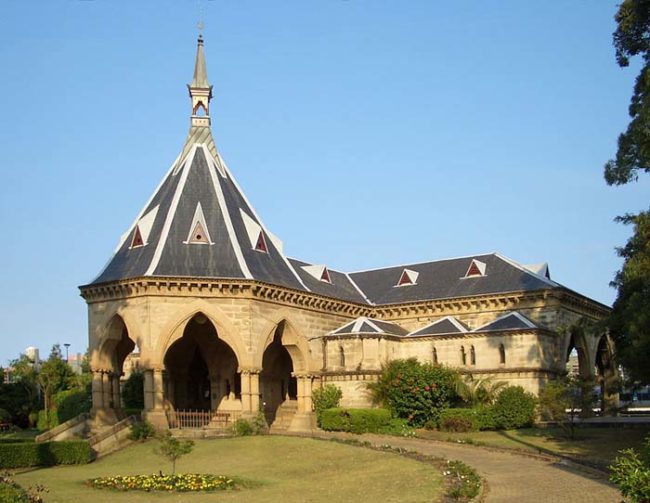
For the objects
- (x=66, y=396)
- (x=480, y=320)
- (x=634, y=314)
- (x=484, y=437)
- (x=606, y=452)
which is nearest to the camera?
(x=634, y=314)

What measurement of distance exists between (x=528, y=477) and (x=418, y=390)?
1669 cm

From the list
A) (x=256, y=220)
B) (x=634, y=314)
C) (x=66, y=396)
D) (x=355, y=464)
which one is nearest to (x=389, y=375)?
(x=256, y=220)

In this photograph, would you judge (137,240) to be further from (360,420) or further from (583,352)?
(583,352)

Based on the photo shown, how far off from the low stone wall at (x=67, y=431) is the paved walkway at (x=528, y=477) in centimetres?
1579

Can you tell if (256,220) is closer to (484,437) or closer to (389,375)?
(389,375)

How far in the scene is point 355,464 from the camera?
2770cm

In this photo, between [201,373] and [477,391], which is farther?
[201,373]

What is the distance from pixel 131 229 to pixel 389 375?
15416mm

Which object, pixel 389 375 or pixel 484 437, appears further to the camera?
pixel 389 375

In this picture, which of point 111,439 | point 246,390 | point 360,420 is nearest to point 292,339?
point 246,390

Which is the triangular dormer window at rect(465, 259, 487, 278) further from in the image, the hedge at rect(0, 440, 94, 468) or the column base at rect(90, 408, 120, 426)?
the hedge at rect(0, 440, 94, 468)

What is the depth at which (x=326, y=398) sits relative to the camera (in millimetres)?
43281

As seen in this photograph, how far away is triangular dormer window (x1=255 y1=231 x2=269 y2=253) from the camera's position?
145 ft

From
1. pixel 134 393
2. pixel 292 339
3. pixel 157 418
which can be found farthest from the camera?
pixel 134 393
